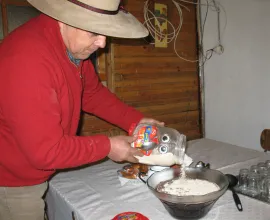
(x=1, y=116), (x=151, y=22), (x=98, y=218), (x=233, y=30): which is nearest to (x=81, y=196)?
(x=98, y=218)

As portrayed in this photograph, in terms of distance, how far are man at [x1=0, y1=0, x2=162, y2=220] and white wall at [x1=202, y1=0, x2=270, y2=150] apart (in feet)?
5.84

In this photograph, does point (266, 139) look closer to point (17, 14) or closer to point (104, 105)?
point (104, 105)

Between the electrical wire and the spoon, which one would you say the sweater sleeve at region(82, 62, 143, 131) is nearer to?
the spoon

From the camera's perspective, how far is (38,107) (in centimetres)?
85

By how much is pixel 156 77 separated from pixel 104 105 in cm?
148

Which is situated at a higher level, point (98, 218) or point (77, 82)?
point (77, 82)

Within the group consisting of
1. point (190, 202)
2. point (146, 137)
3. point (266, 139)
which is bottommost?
point (266, 139)

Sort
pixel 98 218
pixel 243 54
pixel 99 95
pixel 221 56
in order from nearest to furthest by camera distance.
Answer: pixel 98 218
pixel 99 95
pixel 243 54
pixel 221 56

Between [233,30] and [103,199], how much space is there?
7.24 feet

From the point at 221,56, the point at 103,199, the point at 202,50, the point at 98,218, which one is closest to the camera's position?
the point at 98,218

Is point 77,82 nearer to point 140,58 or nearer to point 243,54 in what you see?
point 140,58

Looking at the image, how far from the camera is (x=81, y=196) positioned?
3.67 ft

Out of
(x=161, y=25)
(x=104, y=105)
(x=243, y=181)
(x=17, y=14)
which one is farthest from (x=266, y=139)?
(x=17, y=14)

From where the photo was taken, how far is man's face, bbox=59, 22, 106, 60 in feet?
3.24
